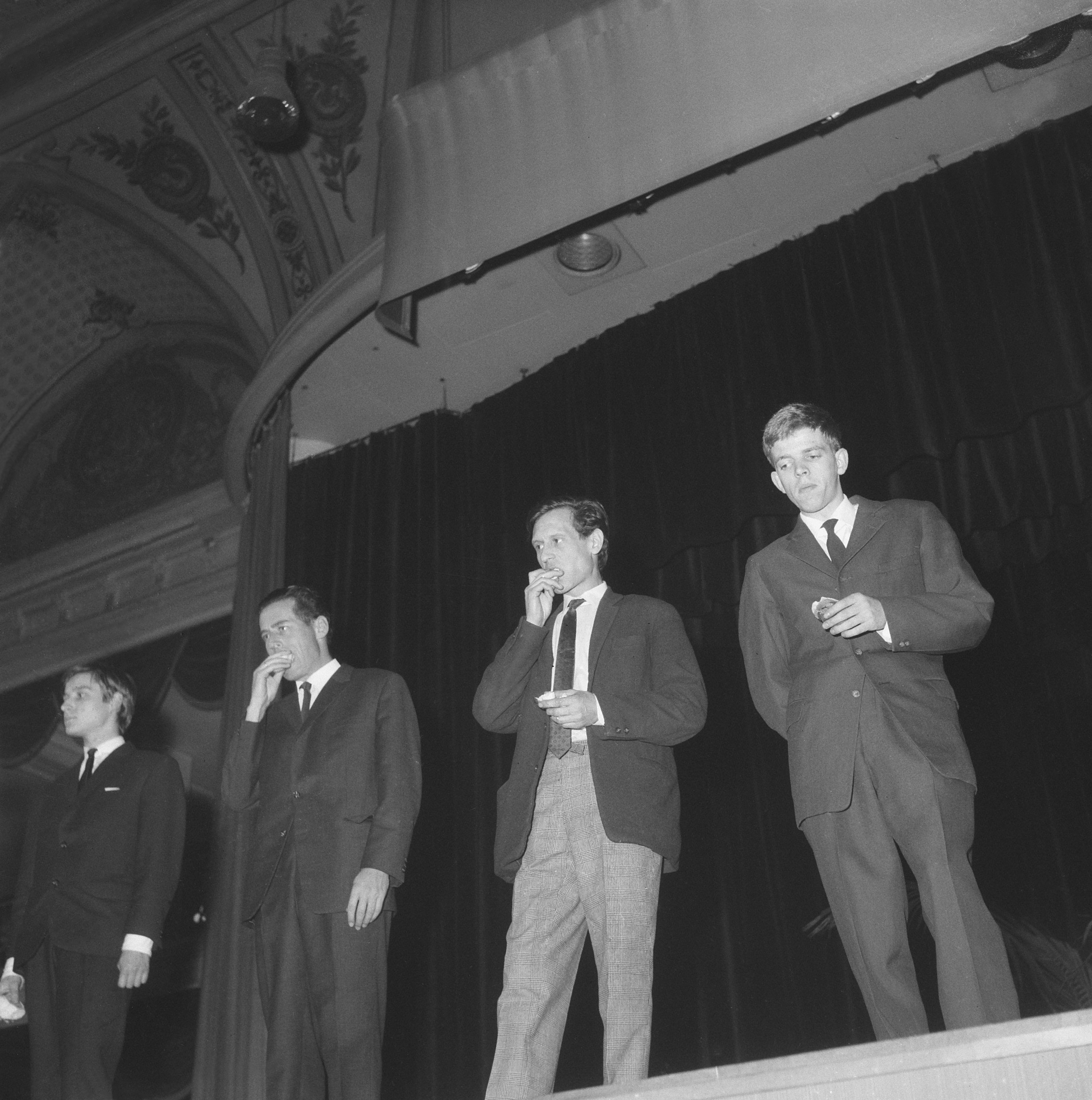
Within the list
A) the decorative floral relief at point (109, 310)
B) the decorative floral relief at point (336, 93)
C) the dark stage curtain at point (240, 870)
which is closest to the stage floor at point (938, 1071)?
the dark stage curtain at point (240, 870)

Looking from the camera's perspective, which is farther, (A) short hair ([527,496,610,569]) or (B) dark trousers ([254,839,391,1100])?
(A) short hair ([527,496,610,569])

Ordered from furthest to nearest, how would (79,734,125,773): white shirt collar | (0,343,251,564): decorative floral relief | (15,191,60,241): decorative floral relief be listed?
(0,343,251,564): decorative floral relief < (15,191,60,241): decorative floral relief < (79,734,125,773): white shirt collar

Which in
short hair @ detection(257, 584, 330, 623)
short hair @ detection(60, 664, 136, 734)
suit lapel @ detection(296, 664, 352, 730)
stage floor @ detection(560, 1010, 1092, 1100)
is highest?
short hair @ detection(257, 584, 330, 623)

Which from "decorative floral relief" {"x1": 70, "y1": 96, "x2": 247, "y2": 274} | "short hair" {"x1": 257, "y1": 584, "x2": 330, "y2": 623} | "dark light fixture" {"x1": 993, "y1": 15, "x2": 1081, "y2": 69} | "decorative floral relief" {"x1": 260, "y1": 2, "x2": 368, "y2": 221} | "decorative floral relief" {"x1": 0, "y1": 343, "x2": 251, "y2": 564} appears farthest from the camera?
"decorative floral relief" {"x1": 0, "y1": 343, "x2": 251, "y2": 564}

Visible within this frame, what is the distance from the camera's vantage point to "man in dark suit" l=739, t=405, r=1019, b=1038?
2.34 metres

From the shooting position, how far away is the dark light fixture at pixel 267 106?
4910 millimetres

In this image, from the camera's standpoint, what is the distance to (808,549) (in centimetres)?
278

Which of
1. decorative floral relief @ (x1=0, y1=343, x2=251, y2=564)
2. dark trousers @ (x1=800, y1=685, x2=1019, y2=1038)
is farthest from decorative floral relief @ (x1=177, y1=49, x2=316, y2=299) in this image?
dark trousers @ (x1=800, y1=685, x2=1019, y2=1038)

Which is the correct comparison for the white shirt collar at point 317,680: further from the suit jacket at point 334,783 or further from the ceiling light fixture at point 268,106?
the ceiling light fixture at point 268,106

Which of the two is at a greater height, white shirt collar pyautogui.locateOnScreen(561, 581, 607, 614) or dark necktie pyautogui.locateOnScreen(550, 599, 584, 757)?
white shirt collar pyautogui.locateOnScreen(561, 581, 607, 614)

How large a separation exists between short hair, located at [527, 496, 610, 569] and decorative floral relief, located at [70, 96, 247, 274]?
12.7ft

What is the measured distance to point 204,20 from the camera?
6129 millimetres

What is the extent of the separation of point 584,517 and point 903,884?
116cm

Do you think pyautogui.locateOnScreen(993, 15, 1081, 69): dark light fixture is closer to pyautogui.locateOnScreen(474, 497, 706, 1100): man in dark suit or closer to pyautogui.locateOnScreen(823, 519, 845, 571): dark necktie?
pyautogui.locateOnScreen(823, 519, 845, 571): dark necktie
